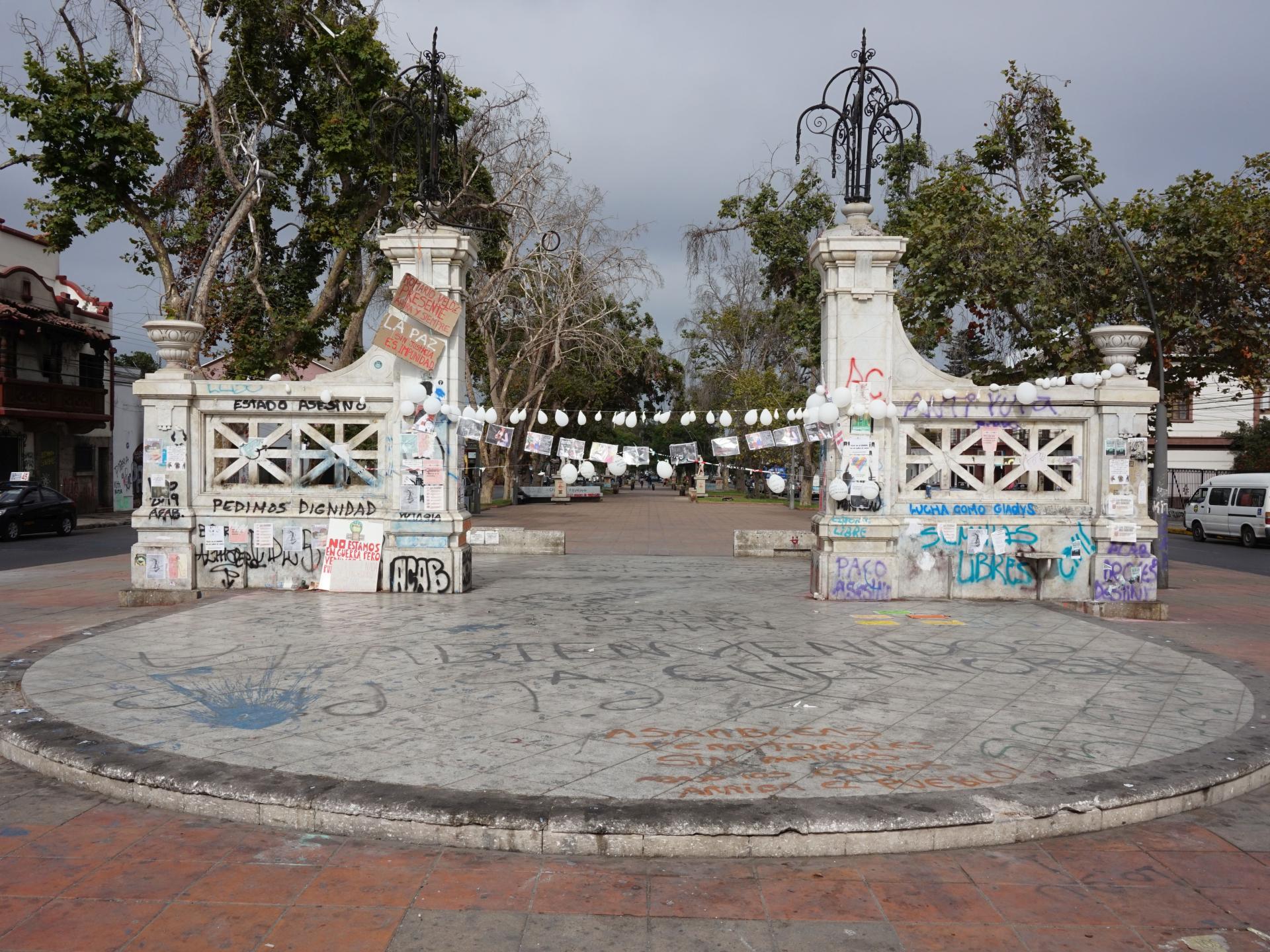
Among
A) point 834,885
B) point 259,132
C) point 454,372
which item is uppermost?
point 259,132

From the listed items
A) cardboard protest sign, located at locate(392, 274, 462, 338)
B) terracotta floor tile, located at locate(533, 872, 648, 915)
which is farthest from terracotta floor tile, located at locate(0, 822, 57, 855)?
cardboard protest sign, located at locate(392, 274, 462, 338)

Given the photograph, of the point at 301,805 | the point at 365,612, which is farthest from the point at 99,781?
the point at 365,612

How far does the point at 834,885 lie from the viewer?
384 centimetres

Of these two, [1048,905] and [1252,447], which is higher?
[1252,447]

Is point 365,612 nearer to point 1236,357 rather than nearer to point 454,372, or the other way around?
point 454,372

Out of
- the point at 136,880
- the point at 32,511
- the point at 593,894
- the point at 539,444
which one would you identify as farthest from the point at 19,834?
the point at 32,511

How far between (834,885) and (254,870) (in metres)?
2.60

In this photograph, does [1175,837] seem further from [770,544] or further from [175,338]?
[770,544]

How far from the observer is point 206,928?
134 inches

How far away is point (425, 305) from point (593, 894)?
8731 millimetres

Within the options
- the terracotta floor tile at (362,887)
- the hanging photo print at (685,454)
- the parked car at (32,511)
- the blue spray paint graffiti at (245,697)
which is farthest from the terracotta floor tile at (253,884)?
the parked car at (32,511)

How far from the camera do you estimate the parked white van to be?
78.9ft

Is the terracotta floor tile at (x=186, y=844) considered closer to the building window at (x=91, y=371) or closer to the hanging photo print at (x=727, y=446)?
the hanging photo print at (x=727, y=446)

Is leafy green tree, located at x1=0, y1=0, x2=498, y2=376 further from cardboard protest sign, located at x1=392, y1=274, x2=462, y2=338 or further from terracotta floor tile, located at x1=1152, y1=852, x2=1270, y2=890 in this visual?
terracotta floor tile, located at x1=1152, y1=852, x2=1270, y2=890
